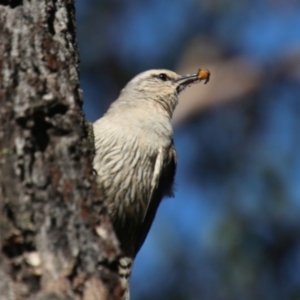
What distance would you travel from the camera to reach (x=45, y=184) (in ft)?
8.84

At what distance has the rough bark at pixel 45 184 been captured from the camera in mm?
2562

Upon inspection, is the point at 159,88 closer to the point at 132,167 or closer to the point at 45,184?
the point at 132,167

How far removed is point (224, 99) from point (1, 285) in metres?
6.88

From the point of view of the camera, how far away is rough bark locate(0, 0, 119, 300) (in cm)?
256

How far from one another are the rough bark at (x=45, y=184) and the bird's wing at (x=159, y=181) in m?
2.13

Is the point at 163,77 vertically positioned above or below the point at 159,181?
above

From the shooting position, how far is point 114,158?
16.2ft

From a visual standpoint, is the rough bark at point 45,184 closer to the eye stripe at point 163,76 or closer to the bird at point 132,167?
the bird at point 132,167

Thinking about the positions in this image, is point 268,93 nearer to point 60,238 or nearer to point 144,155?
point 144,155

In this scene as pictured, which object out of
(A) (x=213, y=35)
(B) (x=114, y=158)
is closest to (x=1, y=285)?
(B) (x=114, y=158)

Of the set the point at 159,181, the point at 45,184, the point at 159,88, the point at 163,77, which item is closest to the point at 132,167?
the point at 159,181

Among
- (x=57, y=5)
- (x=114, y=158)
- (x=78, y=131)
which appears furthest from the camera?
(x=114, y=158)

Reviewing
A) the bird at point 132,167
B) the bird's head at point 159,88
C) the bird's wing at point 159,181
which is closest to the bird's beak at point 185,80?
the bird's head at point 159,88

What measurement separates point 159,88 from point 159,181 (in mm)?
865
